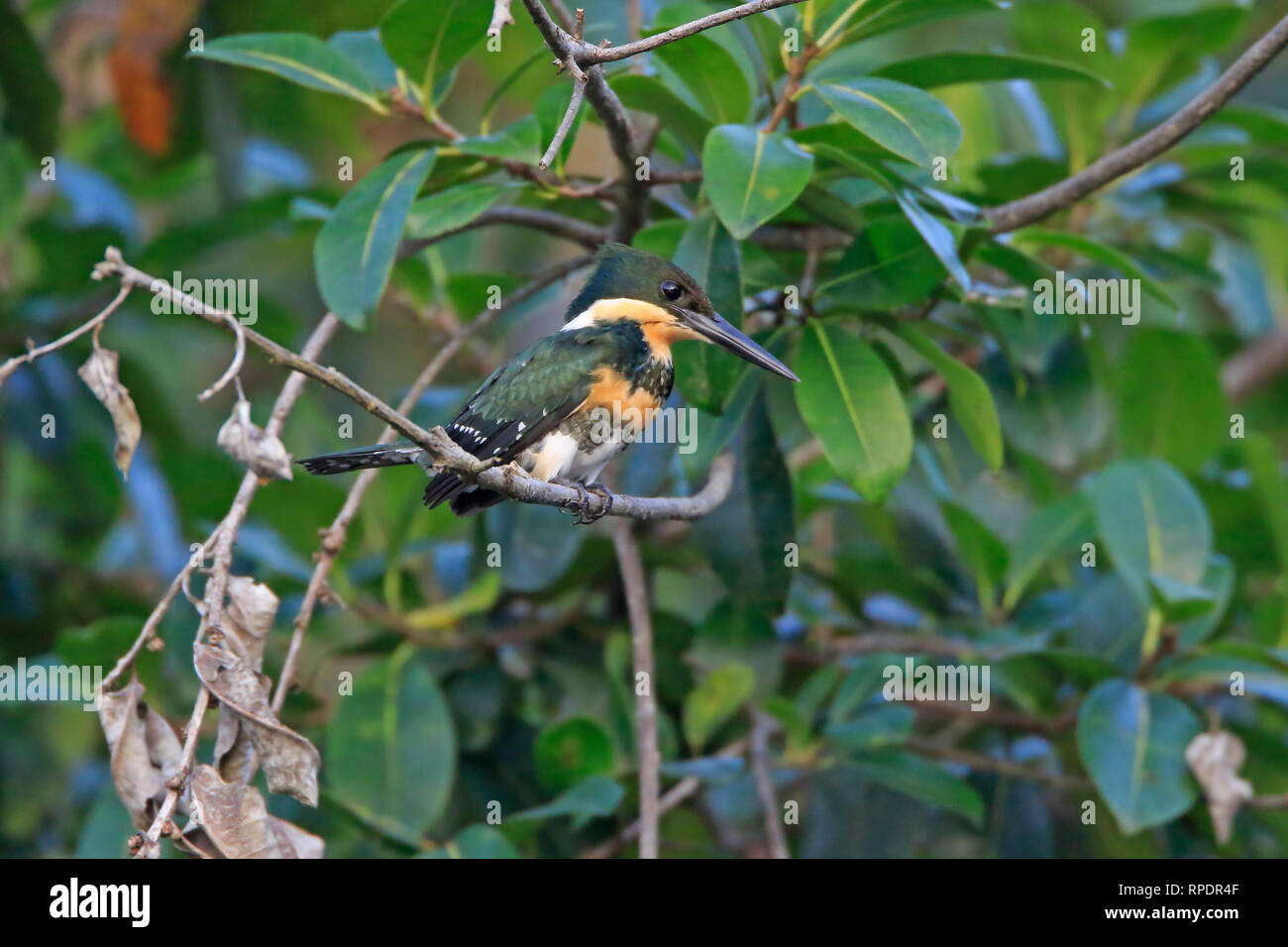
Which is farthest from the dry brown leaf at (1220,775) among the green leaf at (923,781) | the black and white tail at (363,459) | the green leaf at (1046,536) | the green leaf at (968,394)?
the black and white tail at (363,459)

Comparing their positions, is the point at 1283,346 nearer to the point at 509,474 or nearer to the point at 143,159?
the point at 509,474

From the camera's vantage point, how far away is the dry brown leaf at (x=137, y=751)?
1993 millimetres

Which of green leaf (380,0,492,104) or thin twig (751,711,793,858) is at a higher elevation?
green leaf (380,0,492,104)

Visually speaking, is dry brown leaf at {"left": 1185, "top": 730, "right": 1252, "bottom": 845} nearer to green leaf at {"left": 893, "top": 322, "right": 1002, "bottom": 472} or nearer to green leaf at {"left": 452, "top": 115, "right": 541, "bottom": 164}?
green leaf at {"left": 893, "top": 322, "right": 1002, "bottom": 472}

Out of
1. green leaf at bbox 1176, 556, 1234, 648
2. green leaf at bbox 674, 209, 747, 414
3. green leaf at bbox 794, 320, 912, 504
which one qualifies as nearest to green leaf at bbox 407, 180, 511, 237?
green leaf at bbox 674, 209, 747, 414

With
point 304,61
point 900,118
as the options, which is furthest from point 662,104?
point 304,61

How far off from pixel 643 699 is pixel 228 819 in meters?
1.24

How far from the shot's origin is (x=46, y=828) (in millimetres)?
4469

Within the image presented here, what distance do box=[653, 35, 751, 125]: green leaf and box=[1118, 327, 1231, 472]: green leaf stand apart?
1.78m

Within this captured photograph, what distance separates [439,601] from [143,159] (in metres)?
2.53

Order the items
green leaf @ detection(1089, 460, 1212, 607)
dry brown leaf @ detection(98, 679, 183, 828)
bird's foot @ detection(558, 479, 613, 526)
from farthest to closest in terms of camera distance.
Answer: green leaf @ detection(1089, 460, 1212, 607)
bird's foot @ detection(558, 479, 613, 526)
dry brown leaf @ detection(98, 679, 183, 828)

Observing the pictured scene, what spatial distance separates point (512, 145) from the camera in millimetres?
2684

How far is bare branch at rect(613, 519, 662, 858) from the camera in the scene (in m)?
2.74

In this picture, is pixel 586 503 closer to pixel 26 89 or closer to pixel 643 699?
pixel 643 699
